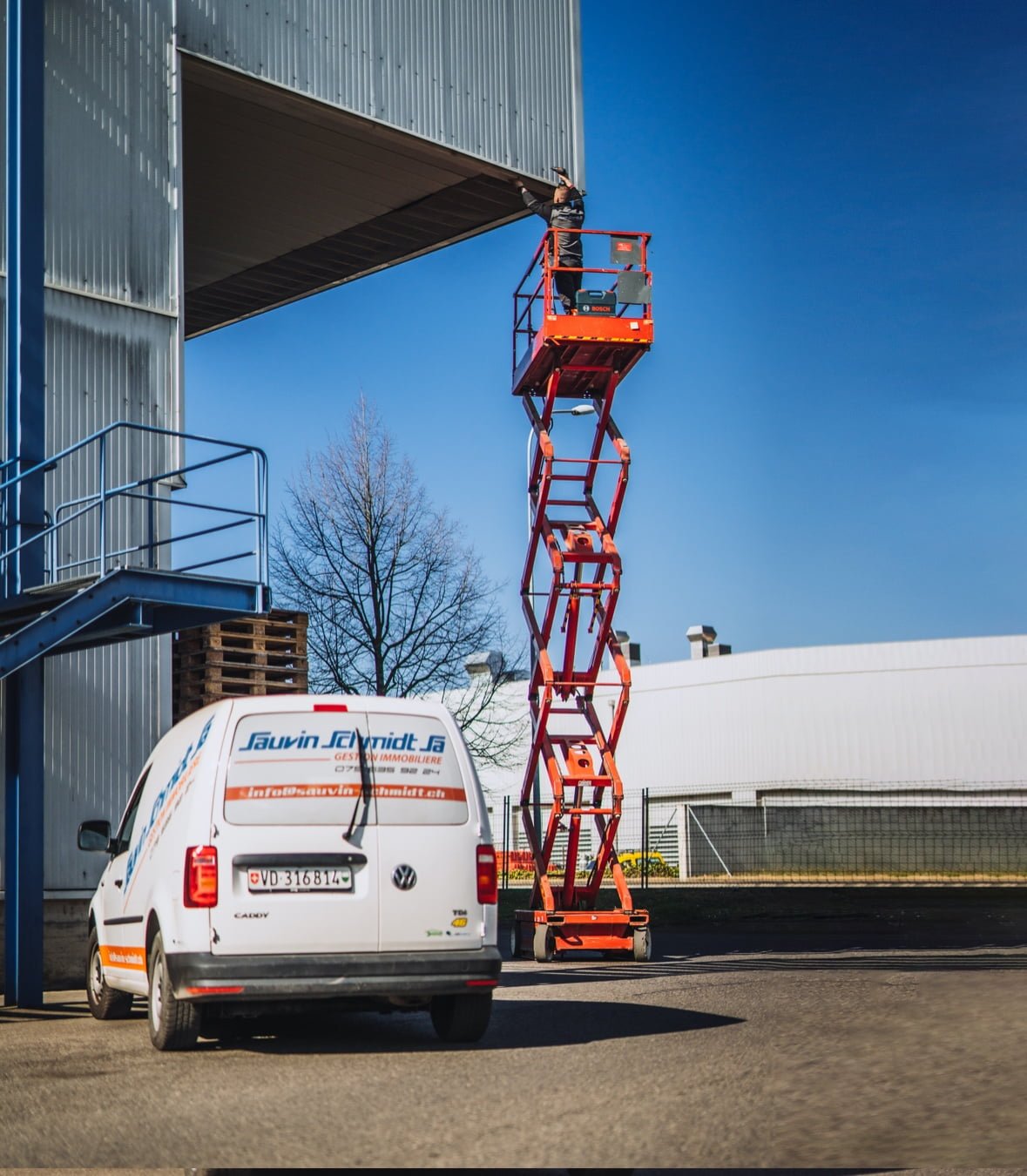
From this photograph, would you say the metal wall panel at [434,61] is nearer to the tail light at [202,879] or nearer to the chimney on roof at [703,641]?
the tail light at [202,879]

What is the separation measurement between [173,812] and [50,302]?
8414mm

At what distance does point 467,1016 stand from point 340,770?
176cm

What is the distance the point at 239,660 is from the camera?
2052 centimetres

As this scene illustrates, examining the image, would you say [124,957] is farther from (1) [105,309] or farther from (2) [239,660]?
(2) [239,660]

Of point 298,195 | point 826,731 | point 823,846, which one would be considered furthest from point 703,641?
point 298,195

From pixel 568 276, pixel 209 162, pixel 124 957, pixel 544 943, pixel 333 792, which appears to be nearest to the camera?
pixel 333 792

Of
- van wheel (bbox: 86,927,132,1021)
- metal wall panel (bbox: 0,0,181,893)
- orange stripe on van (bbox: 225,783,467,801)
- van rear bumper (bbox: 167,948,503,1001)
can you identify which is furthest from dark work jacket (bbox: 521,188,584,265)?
van rear bumper (bbox: 167,948,503,1001)

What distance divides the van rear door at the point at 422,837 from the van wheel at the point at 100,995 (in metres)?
3.47

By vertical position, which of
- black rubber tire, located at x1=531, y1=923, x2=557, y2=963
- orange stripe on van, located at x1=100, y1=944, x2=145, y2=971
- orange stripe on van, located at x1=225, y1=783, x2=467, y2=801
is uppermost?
orange stripe on van, located at x1=225, y1=783, x2=467, y2=801

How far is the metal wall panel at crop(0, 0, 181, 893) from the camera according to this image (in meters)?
16.0

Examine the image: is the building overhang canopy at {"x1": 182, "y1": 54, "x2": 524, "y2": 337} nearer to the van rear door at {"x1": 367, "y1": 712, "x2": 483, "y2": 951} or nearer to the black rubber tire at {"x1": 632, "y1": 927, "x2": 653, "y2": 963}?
the black rubber tire at {"x1": 632, "y1": 927, "x2": 653, "y2": 963}

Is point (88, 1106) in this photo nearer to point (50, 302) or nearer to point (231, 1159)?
point (231, 1159)

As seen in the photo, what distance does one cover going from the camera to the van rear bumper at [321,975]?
9.03 meters

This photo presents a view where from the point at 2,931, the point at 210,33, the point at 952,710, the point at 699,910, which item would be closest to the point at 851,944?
the point at 699,910
